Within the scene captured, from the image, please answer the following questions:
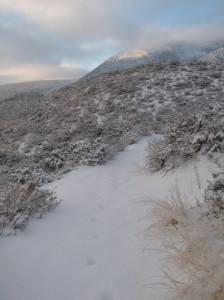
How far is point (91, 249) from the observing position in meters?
3.74

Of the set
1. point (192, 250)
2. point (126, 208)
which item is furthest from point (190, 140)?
point (192, 250)

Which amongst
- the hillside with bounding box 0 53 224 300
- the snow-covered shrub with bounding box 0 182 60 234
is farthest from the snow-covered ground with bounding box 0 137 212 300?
the snow-covered shrub with bounding box 0 182 60 234

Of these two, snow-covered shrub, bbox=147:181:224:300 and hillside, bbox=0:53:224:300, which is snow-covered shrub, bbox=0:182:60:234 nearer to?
hillside, bbox=0:53:224:300

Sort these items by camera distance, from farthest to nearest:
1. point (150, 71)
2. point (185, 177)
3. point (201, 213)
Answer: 1. point (150, 71)
2. point (185, 177)
3. point (201, 213)

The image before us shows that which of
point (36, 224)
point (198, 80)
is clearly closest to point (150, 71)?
point (198, 80)

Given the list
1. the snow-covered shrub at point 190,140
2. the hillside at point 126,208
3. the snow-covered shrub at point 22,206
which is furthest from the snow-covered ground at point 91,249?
the snow-covered shrub at point 190,140

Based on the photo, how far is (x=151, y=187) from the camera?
5.68 m

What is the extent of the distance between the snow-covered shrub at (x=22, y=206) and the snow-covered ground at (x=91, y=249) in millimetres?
131

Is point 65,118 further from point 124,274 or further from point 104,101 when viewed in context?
point 124,274

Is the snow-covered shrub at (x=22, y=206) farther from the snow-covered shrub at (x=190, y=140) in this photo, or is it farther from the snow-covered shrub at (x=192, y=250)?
the snow-covered shrub at (x=190, y=140)

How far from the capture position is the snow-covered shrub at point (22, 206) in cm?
412

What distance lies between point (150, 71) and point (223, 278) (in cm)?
2438

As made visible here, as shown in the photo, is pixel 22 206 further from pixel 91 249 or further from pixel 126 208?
pixel 126 208

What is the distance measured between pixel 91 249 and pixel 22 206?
1.36m
